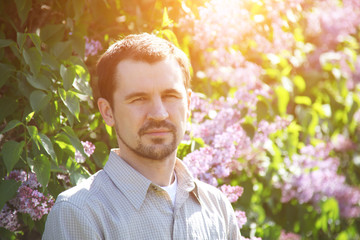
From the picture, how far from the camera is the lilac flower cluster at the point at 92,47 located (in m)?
2.18

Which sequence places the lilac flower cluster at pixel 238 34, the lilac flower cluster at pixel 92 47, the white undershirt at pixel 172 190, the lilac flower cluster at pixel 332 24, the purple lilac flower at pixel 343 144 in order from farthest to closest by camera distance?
1. the purple lilac flower at pixel 343 144
2. the lilac flower cluster at pixel 332 24
3. the lilac flower cluster at pixel 238 34
4. the lilac flower cluster at pixel 92 47
5. the white undershirt at pixel 172 190

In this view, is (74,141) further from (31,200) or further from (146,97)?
(146,97)

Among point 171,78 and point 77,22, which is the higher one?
point 77,22

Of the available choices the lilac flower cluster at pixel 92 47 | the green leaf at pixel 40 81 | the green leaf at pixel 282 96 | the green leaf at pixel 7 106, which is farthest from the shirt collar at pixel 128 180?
the green leaf at pixel 282 96

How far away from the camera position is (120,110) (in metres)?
1.41

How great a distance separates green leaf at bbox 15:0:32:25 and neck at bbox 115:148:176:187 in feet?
2.44

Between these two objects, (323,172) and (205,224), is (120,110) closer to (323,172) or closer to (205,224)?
(205,224)

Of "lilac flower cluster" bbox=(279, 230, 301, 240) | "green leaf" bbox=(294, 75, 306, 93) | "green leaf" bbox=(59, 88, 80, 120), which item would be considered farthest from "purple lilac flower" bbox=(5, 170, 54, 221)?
"lilac flower cluster" bbox=(279, 230, 301, 240)

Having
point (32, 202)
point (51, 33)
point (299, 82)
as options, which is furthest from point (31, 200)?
point (299, 82)

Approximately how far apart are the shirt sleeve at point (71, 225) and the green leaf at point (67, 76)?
1.98 ft

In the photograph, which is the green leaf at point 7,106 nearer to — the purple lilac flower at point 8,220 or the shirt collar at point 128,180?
the purple lilac flower at point 8,220

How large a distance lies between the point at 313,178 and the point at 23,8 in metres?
2.04

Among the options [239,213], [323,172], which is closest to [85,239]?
[239,213]

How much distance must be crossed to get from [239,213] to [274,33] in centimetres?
101
